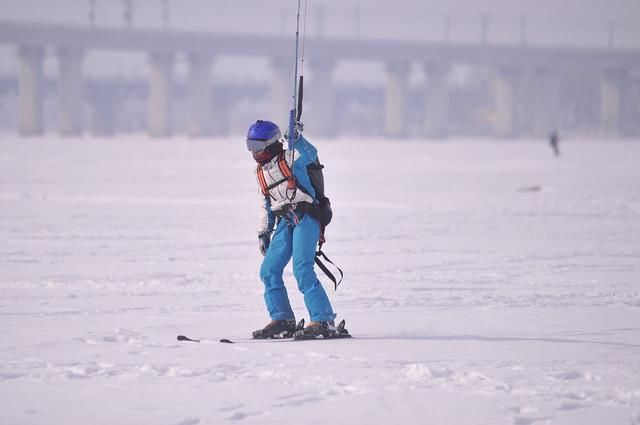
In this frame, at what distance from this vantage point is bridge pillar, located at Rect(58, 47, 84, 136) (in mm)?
105319

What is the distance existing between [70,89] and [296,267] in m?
102

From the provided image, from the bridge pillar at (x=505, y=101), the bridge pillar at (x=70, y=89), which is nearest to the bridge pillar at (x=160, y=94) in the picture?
the bridge pillar at (x=70, y=89)

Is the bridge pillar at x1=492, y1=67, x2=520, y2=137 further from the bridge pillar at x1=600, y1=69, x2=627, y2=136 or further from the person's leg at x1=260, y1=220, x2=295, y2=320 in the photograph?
the person's leg at x1=260, y1=220, x2=295, y2=320

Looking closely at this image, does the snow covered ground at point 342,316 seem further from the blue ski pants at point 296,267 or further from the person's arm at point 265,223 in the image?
the person's arm at point 265,223

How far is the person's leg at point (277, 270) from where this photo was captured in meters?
8.01

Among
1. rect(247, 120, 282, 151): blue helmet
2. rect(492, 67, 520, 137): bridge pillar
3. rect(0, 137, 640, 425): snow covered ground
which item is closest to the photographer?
rect(0, 137, 640, 425): snow covered ground

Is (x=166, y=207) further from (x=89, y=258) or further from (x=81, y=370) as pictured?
(x=81, y=370)

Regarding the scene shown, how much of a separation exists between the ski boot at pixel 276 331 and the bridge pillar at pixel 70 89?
326ft

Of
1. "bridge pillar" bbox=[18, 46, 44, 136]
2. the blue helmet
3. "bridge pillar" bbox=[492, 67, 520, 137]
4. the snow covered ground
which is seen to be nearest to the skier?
the blue helmet

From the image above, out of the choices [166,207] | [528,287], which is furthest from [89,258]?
[166,207]

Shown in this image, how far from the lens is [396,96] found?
120 meters

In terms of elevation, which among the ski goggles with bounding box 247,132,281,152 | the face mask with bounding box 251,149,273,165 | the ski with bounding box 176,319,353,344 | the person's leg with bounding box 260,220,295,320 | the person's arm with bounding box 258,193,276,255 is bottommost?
the ski with bounding box 176,319,353,344

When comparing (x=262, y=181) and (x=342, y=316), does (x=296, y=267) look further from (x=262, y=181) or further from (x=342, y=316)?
(x=342, y=316)

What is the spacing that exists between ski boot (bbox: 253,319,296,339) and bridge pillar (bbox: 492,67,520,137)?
112 m
